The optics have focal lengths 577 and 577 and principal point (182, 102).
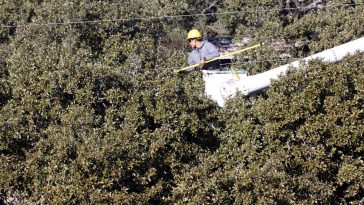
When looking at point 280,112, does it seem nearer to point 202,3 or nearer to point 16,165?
point 16,165

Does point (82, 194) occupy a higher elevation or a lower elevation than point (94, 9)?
lower

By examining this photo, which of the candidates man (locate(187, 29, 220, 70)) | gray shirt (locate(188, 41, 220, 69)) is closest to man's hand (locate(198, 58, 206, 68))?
man (locate(187, 29, 220, 70))

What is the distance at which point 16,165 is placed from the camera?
9.18 m

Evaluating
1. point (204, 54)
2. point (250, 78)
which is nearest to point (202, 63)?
point (204, 54)

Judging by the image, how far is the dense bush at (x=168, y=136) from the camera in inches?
348

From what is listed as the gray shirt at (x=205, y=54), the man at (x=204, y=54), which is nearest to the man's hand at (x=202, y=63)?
the man at (x=204, y=54)

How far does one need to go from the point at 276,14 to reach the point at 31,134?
12562mm

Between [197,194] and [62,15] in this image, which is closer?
[197,194]

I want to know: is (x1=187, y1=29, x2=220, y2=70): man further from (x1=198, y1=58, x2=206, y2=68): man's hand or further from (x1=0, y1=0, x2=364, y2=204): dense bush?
(x1=0, y1=0, x2=364, y2=204): dense bush

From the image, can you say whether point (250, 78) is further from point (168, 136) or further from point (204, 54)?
point (168, 136)

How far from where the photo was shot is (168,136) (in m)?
9.79

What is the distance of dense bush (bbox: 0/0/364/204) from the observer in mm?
8852

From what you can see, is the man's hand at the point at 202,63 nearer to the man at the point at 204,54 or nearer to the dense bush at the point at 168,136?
the man at the point at 204,54

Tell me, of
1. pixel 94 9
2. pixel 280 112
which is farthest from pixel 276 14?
pixel 280 112
